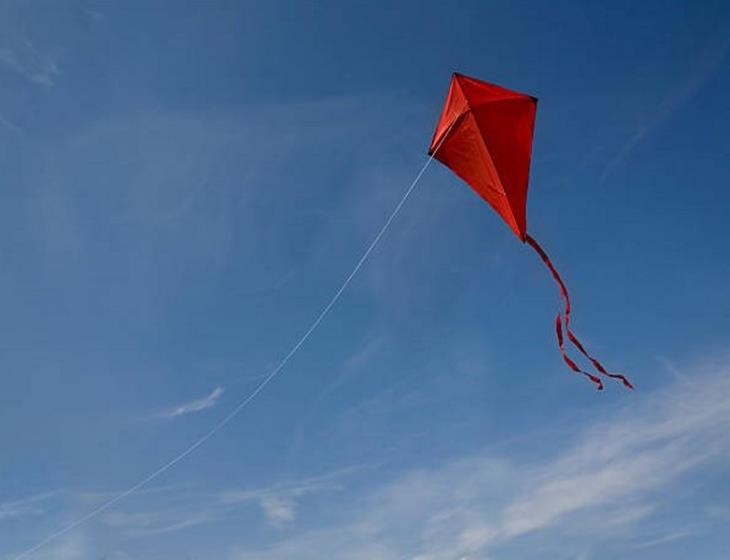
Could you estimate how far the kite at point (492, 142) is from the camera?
19.6 meters

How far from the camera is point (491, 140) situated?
65.8 ft

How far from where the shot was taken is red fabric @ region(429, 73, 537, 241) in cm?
1969

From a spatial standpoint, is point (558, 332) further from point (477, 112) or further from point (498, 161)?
point (477, 112)

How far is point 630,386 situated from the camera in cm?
1625

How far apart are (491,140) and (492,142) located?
8 cm

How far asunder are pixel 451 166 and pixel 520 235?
11.2 feet

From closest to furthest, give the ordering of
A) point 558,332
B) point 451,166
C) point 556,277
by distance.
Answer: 1. point 558,332
2. point 556,277
3. point 451,166

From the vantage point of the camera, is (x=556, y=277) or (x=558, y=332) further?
(x=556, y=277)

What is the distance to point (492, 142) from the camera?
20.1m

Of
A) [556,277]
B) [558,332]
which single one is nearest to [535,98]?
[556,277]

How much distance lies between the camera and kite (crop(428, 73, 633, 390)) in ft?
64.4

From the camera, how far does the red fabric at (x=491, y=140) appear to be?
1969cm

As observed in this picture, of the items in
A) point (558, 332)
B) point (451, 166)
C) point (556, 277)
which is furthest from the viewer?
point (451, 166)

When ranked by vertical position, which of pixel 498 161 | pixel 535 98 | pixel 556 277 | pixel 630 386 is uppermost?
pixel 535 98
